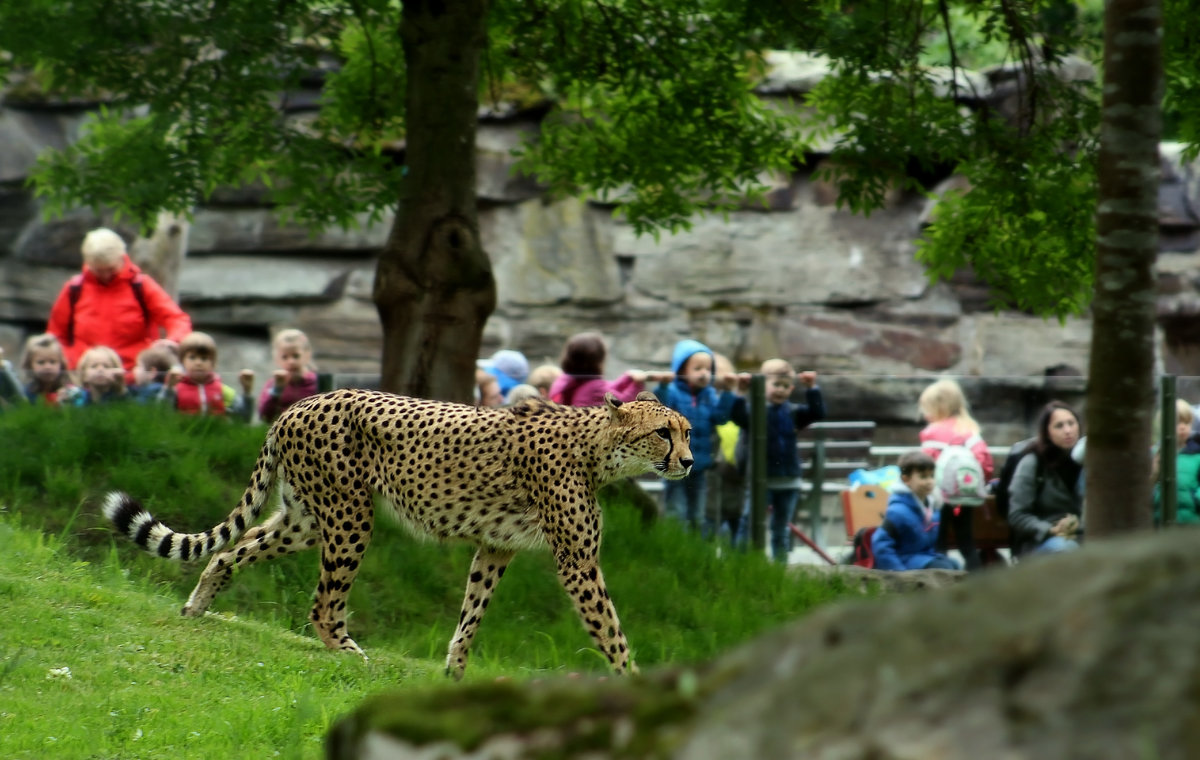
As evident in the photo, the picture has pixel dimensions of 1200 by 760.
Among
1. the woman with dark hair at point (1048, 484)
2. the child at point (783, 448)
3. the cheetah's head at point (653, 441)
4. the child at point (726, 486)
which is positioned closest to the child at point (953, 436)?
the woman with dark hair at point (1048, 484)

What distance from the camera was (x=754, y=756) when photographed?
2023 millimetres

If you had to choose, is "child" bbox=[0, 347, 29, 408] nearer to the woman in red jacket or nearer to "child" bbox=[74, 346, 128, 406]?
"child" bbox=[74, 346, 128, 406]

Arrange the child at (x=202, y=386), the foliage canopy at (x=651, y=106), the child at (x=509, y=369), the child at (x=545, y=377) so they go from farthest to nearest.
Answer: the child at (x=509, y=369) → the child at (x=545, y=377) → the child at (x=202, y=386) → the foliage canopy at (x=651, y=106)

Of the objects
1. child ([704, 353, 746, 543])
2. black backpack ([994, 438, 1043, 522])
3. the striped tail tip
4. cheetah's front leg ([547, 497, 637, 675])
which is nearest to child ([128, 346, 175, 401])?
the striped tail tip

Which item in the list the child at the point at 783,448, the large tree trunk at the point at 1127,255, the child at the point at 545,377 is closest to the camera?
the large tree trunk at the point at 1127,255

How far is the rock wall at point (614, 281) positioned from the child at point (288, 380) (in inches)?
360

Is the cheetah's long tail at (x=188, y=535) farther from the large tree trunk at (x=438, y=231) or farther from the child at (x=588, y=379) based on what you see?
the child at (x=588, y=379)

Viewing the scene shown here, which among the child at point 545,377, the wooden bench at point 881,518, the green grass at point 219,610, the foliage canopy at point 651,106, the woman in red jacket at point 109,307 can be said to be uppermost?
the foliage canopy at point 651,106

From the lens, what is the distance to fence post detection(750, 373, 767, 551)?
10641 mm

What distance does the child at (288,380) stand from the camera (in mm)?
10633

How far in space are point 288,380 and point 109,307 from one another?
6.72 feet

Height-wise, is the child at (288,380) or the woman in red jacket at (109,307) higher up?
the woman in red jacket at (109,307)

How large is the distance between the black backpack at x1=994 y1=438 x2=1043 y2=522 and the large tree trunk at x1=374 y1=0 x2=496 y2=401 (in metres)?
3.95

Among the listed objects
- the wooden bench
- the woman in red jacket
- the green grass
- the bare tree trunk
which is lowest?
the green grass
